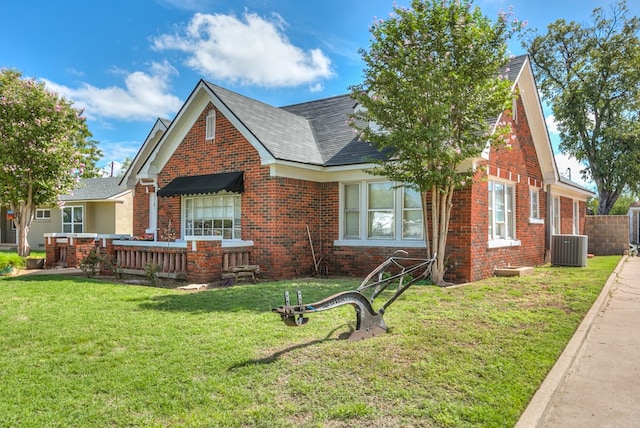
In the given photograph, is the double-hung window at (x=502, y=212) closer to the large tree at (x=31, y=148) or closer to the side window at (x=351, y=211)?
the side window at (x=351, y=211)

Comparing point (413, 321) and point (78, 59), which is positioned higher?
point (78, 59)

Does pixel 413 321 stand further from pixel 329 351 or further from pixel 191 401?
pixel 191 401

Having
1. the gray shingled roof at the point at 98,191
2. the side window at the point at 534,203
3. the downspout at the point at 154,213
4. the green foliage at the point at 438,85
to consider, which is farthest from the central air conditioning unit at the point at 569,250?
the gray shingled roof at the point at 98,191

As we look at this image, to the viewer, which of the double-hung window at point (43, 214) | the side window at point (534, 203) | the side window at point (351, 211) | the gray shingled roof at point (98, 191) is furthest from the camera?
the double-hung window at point (43, 214)

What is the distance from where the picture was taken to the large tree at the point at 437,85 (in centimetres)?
989

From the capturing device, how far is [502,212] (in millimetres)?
13547

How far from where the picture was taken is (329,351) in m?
5.23

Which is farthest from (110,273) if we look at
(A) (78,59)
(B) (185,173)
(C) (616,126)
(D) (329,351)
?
(C) (616,126)

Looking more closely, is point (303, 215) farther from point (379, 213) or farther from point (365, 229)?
point (379, 213)

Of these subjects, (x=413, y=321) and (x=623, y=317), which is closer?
(x=413, y=321)

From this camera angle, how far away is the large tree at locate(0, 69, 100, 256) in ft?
53.6

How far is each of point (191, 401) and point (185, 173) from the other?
11.4 metres

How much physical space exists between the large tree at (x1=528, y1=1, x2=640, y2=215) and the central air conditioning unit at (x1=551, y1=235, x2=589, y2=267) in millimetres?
16969

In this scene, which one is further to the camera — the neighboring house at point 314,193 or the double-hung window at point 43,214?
the double-hung window at point 43,214
